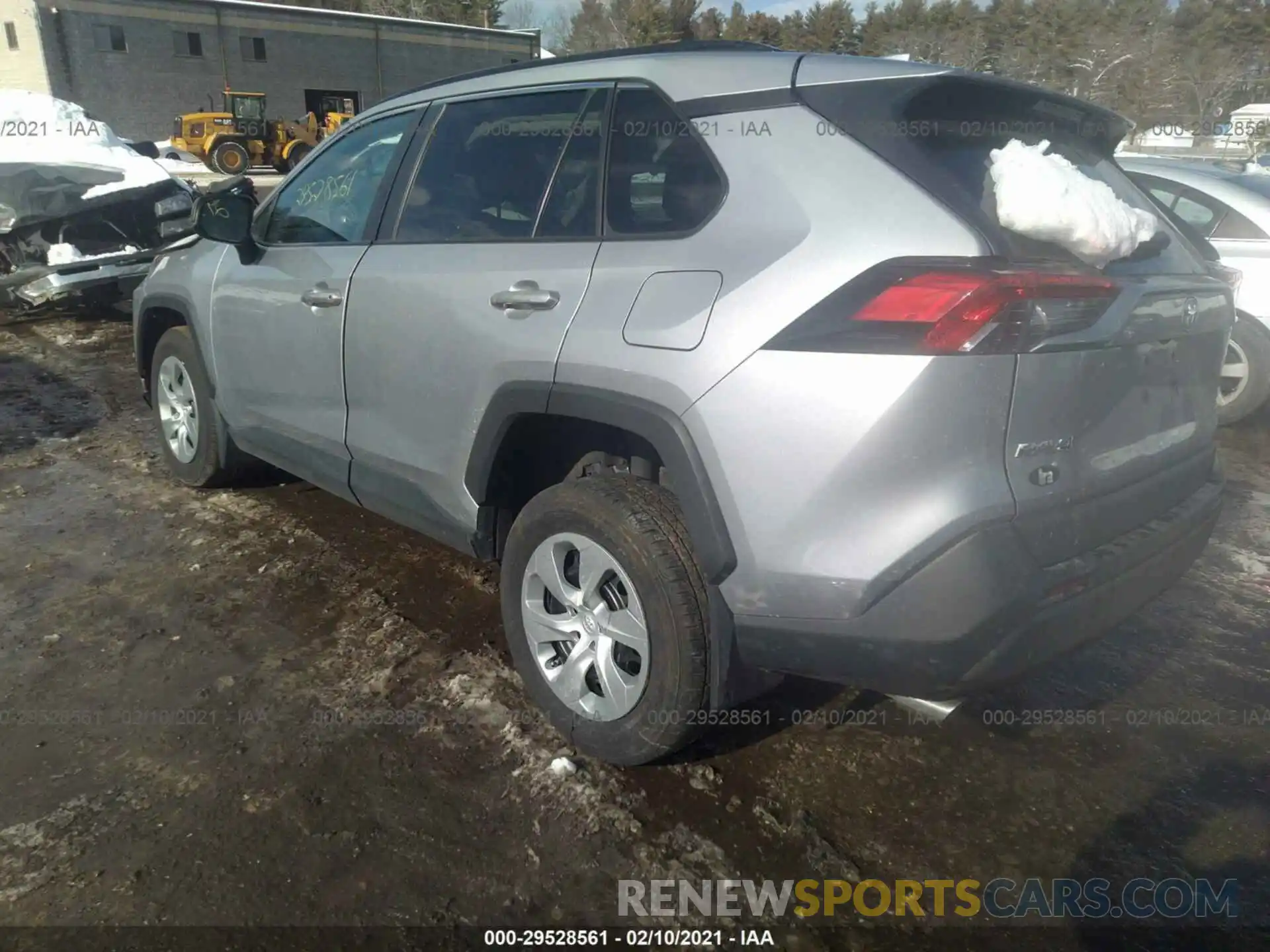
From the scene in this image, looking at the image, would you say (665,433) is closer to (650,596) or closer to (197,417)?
(650,596)

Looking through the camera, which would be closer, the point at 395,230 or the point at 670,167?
the point at 670,167

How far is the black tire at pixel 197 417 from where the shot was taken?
4254 millimetres

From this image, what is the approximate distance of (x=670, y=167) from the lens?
2420 mm

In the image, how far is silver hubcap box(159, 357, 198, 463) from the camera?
4469mm

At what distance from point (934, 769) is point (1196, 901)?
69 cm

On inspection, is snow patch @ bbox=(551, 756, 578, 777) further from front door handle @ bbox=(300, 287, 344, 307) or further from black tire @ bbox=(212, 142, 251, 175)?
black tire @ bbox=(212, 142, 251, 175)

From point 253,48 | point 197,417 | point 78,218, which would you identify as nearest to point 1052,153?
point 197,417

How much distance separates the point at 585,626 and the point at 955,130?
1587mm

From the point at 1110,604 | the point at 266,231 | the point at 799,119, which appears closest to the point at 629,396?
the point at 799,119

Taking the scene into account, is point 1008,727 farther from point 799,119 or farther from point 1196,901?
point 799,119

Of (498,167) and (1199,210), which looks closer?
(498,167)

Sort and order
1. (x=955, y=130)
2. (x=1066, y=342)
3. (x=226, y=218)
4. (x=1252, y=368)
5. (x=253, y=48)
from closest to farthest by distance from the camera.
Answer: (x=1066, y=342)
(x=955, y=130)
(x=226, y=218)
(x=1252, y=368)
(x=253, y=48)

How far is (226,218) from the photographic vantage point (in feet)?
12.1

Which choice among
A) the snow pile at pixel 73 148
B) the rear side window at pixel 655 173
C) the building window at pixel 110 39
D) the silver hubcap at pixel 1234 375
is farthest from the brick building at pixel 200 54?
the rear side window at pixel 655 173
